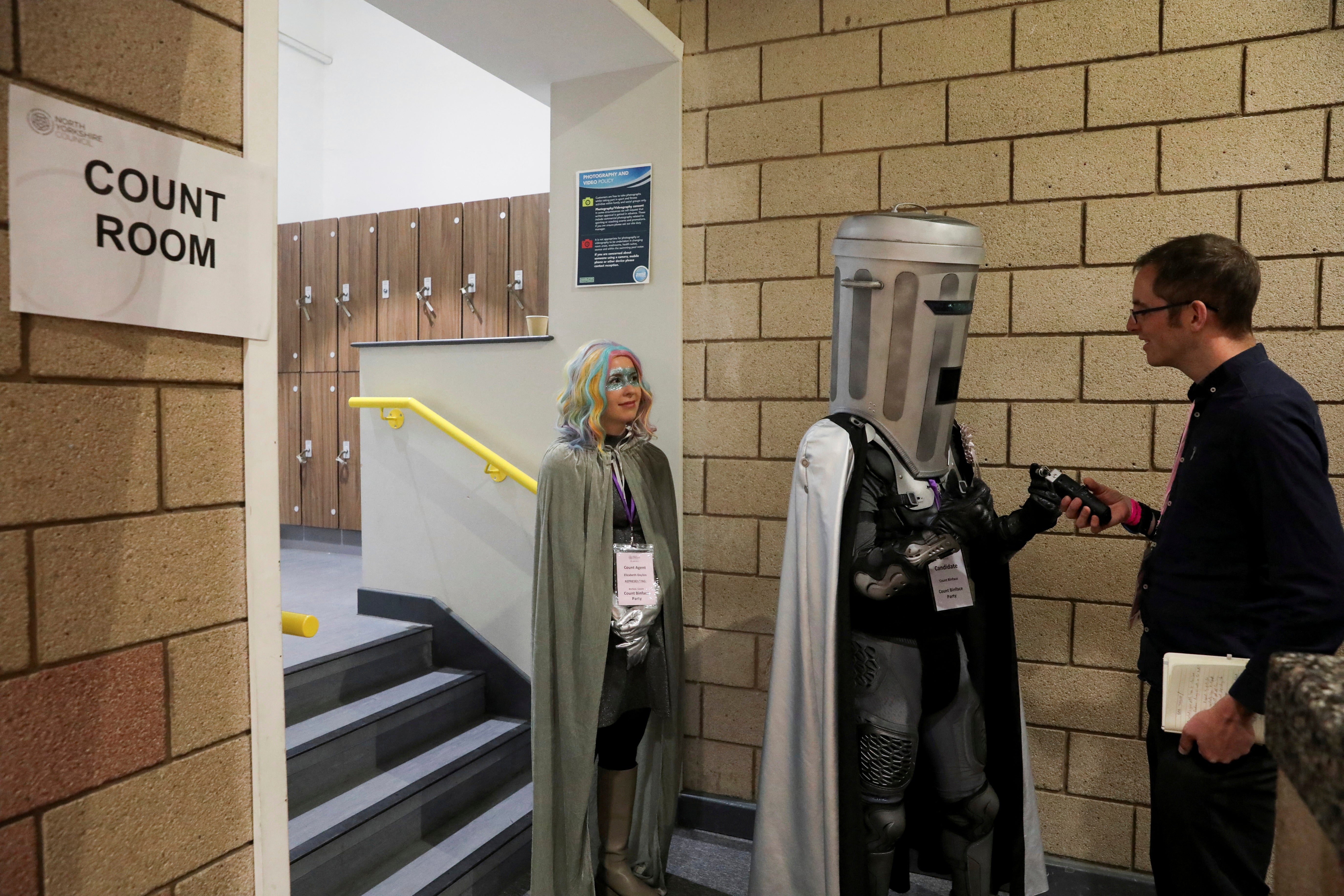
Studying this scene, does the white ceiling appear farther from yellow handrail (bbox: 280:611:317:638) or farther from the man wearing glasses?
yellow handrail (bbox: 280:611:317:638)

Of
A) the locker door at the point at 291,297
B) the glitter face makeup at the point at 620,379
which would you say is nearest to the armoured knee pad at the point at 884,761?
the glitter face makeup at the point at 620,379

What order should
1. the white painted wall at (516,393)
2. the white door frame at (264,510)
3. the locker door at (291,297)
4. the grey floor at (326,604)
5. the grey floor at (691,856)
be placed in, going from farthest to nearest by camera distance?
the locker door at (291,297)
the grey floor at (326,604)
the white painted wall at (516,393)
the grey floor at (691,856)
the white door frame at (264,510)

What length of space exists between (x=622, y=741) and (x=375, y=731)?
0.94 meters

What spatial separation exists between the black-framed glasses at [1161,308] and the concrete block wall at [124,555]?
5.56 ft

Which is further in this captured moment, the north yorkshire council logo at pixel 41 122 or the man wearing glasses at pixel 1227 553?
the man wearing glasses at pixel 1227 553

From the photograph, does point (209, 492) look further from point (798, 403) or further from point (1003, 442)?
point (1003, 442)

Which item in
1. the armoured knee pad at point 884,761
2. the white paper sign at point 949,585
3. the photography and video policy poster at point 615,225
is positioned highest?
the photography and video policy poster at point 615,225

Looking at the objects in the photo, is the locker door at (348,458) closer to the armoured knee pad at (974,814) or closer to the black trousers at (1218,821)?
the armoured knee pad at (974,814)

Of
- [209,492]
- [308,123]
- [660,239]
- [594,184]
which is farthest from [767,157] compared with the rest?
[308,123]

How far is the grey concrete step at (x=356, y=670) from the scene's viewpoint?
105 inches

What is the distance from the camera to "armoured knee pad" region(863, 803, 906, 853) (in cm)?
188

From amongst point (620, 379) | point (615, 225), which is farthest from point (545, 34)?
point (620, 379)

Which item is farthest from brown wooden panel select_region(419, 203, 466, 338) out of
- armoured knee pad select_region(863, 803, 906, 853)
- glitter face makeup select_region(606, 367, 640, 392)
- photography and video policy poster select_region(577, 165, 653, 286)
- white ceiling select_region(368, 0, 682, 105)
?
armoured knee pad select_region(863, 803, 906, 853)

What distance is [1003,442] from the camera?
2.45 meters
